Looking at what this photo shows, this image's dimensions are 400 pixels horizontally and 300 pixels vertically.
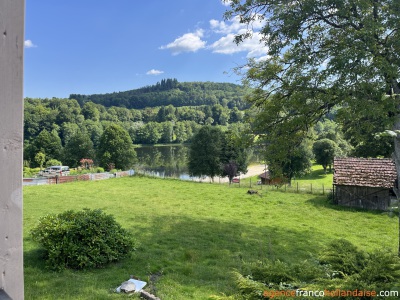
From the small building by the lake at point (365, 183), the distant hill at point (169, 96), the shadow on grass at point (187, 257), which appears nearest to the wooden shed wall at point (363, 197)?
the small building by the lake at point (365, 183)

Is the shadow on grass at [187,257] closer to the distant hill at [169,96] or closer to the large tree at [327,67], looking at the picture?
the large tree at [327,67]

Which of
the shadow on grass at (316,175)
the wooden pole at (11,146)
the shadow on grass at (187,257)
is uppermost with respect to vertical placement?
the wooden pole at (11,146)

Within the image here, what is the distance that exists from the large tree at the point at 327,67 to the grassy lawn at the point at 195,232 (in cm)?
360

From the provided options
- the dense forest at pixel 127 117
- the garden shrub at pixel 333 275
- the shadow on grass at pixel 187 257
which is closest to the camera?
the garden shrub at pixel 333 275

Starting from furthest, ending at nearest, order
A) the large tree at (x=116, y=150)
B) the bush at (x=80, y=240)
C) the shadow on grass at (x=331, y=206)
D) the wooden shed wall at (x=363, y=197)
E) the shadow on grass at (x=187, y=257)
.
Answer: the large tree at (x=116, y=150) < the wooden shed wall at (x=363, y=197) < the shadow on grass at (x=331, y=206) < the bush at (x=80, y=240) < the shadow on grass at (x=187, y=257)

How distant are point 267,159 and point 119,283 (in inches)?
238

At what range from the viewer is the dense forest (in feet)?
154

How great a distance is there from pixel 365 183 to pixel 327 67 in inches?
458

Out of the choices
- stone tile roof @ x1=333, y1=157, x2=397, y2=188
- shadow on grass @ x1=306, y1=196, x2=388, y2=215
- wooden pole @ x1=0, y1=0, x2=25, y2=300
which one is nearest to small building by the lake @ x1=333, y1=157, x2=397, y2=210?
stone tile roof @ x1=333, y1=157, x2=397, y2=188

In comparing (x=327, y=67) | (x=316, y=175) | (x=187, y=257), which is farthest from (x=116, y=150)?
(x=327, y=67)

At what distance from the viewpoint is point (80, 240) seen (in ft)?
20.2

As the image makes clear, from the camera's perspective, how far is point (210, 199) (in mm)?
16797

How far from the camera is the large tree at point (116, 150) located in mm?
38469

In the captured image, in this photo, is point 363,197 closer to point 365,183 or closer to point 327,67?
point 365,183
